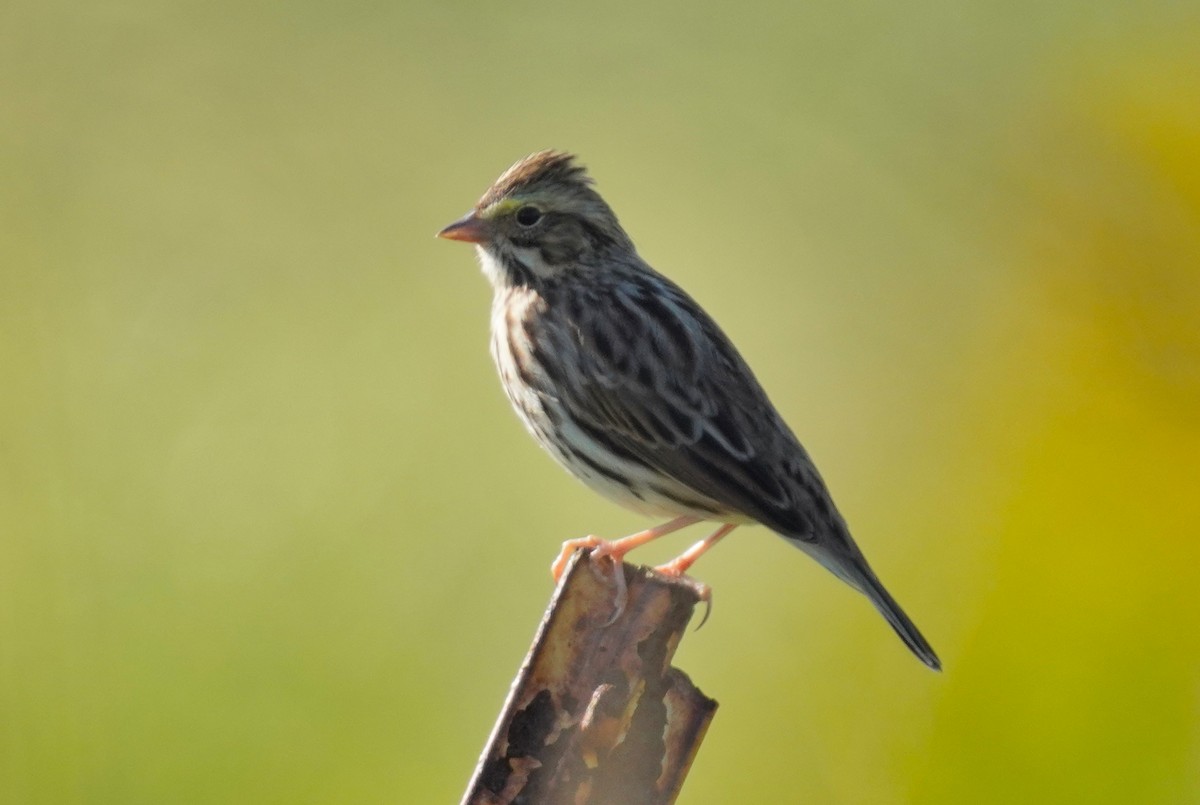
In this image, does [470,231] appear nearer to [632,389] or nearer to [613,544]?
[632,389]

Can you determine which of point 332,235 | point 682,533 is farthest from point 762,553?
point 332,235

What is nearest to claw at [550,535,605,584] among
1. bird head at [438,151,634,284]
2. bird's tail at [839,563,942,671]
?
bird's tail at [839,563,942,671]

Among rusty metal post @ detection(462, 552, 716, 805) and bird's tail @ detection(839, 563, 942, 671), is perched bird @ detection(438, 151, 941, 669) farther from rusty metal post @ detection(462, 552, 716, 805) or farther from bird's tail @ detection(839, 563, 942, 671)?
rusty metal post @ detection(462, 552, 716, 805)

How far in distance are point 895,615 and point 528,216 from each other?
212cm

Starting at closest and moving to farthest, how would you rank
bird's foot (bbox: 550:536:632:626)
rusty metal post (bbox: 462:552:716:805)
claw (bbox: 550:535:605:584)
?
rusty metal post (bbox: 462:552:716:805)
bird's foot (bbox: 550:536:632:626)
claw (bbox: 550:535:605:584)

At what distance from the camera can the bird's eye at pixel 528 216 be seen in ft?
21.6

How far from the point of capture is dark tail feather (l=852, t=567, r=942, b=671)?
5.59 meters

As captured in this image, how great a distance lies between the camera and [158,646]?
29.1 feet

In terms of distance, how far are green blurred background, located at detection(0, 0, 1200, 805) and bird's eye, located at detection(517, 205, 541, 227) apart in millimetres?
2878

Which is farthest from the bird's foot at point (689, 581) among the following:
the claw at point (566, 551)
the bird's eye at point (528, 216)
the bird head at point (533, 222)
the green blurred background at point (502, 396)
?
the green blurred background at point (502, 396)

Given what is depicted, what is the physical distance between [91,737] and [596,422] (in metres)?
3.77

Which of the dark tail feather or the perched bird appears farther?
the perched bird

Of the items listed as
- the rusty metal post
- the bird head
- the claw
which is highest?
the bird head

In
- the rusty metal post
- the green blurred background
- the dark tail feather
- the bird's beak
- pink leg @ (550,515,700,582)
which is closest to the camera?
the rusty metal post
